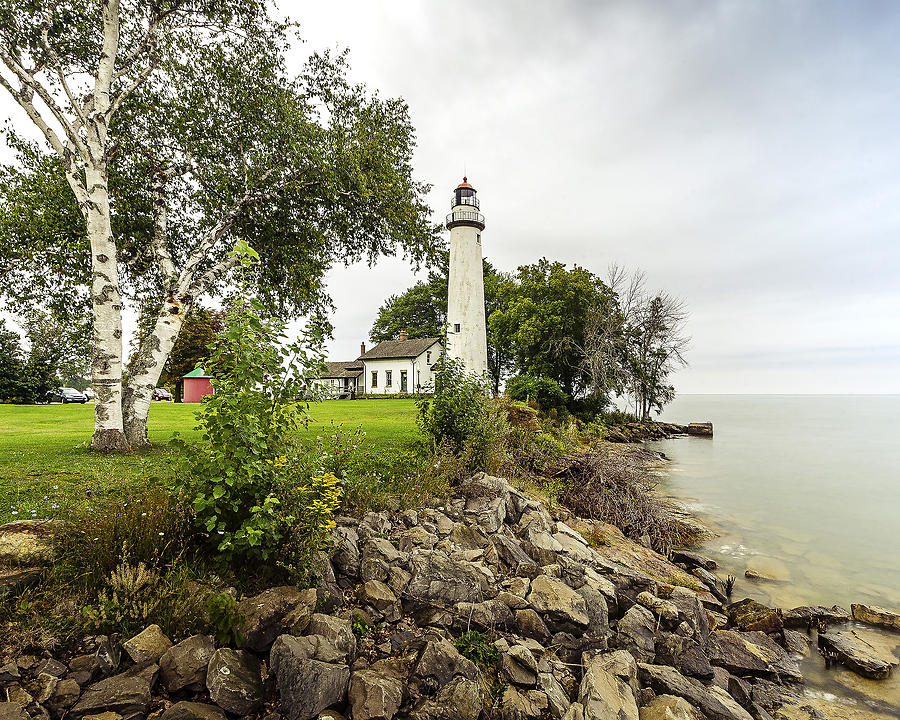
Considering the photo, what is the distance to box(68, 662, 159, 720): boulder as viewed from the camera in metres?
2.65

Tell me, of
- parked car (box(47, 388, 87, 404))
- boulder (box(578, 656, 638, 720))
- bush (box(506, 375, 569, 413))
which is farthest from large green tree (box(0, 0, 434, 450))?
parked car (box(47, 388, 87, 404))

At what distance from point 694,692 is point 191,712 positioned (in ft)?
13.7

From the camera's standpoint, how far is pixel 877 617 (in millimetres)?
6758

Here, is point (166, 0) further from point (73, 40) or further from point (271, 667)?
point (271, 667)

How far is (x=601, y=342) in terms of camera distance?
28.4 meters

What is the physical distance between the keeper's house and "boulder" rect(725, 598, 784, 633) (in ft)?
111

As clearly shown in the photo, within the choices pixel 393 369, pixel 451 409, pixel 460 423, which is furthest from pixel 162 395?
pixel 460 423

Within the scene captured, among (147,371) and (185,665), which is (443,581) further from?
(147,371)

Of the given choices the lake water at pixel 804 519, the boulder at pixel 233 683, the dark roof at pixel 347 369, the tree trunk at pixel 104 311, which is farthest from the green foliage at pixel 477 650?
the dark roof at pixel 347 369

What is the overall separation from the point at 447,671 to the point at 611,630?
2235 millimetres

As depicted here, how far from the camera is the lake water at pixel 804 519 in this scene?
8031 millimetres

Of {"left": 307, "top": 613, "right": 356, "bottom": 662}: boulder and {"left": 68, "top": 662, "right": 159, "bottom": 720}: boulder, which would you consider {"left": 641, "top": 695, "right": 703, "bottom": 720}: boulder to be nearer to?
{"left": 307, "top": 613, "right": 356, "bottom": 662}: boulder

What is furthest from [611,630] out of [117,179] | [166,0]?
[166,0]

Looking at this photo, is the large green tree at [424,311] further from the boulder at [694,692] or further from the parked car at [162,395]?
the boulder at [694,692]
